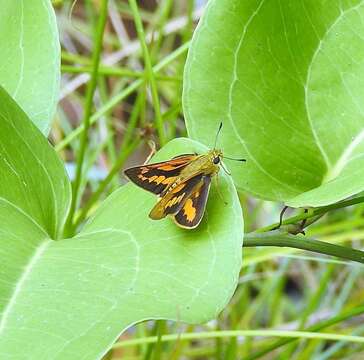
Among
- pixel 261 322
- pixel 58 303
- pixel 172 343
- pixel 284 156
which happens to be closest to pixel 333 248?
pixel 284 156

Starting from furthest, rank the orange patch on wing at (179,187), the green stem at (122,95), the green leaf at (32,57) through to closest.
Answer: the green stem at (122,95) → the green leaf at (32,57) → the orange patch on wing at (179,187)

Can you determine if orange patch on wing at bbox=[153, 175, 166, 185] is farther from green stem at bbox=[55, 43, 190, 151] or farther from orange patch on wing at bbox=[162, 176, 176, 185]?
green stem at bbox=[55, 43, 190, 151]

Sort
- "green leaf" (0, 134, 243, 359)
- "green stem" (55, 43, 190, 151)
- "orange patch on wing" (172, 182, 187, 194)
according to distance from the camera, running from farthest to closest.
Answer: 1. "green stem" (55, 43, 190, 151)
2. "orange patch on wing" (172, 182, 187, 194)
3. "green leaf" (0, 134, 243, 359)

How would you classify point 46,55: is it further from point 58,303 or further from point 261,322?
point 261,322

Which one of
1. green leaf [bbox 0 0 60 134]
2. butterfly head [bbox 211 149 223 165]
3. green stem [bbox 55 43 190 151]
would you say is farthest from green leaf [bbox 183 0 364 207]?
green stem [bbox 55 43 190 151]

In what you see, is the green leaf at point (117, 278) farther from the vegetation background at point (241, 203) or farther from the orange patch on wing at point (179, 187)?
the vegetation background at point (241, 203)

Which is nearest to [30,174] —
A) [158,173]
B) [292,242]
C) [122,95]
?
[158,173]

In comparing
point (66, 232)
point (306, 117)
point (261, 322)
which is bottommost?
point (261, 322)

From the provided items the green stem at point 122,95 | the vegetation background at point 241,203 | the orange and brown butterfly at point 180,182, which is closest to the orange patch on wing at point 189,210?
the orange and brown butterfly at point 180,182
